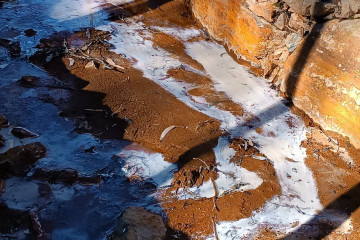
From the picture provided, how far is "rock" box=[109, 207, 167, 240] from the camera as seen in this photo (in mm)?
3729

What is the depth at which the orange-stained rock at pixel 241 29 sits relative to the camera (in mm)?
6902

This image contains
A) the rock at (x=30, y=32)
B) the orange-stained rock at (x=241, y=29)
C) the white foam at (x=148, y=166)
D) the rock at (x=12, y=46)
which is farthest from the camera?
the rock at (x=30, y=32)

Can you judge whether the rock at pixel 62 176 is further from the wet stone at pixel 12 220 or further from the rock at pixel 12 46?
the rock at pixel 12 46

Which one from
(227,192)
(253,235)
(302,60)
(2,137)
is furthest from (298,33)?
(2,137)

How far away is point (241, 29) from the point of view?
746 cm

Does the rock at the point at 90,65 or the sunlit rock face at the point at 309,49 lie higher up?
the sunlit rock face at the point at 309,49

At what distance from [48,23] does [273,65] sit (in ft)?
17.4

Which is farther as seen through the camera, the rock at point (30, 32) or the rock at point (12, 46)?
the rock at point (30, 32)

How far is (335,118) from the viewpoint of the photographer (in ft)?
18.8

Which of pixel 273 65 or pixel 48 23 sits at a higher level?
pixel 273 65

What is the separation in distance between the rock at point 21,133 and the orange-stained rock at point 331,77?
4484 millimetres

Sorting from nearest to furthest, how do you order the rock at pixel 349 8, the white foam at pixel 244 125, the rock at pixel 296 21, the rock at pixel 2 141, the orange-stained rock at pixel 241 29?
the white foam at pixel 244 125 → the rock at pixel 2 141 → the rock at pixel 349 8 → the rock at pixel 296 21 → the orange-stained rock at pixel 241 29

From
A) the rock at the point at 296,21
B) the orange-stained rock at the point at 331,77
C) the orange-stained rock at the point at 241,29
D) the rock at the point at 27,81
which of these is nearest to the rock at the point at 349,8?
the orange-stained rock at the point at 331,77

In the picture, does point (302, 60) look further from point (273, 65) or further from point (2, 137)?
point (2, 137)
